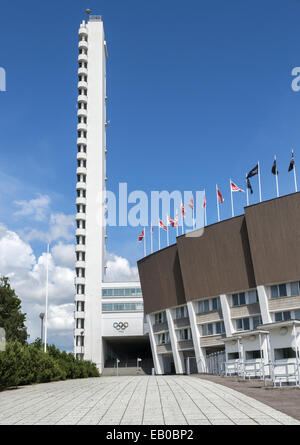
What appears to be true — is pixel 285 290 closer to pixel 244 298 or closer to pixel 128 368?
pixel 244 298

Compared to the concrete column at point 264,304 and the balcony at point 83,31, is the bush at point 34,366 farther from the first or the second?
the balcony at point 83,31

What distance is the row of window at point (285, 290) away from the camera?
4934 centimetres

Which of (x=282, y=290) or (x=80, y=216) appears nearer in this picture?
(x=282, y=290)

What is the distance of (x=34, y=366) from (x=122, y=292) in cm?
6414

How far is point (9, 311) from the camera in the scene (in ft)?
208

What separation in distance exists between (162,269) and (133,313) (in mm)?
31153

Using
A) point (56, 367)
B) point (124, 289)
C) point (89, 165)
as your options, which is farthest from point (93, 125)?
point (56, 367)

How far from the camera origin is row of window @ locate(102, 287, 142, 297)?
96062 mm

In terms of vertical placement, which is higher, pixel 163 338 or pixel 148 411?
pixel 163 338

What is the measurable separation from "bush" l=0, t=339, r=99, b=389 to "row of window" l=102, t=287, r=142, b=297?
45185mm

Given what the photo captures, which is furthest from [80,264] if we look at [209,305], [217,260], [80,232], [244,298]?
[244,298]
